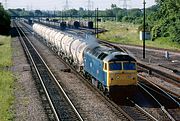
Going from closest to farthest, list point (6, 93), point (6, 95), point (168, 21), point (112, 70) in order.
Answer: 1. point (112, 70)
2. point (6, 95)
3. point (6, 93)
4. point (168, 21)

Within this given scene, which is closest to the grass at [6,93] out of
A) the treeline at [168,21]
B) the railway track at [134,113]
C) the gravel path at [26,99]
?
the gravel path at [26,99]

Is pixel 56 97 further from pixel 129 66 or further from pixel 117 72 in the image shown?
pixel 129 66

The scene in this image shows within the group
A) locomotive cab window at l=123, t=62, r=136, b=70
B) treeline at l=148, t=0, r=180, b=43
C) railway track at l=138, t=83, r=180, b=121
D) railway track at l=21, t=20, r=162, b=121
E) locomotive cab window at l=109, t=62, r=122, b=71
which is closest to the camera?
railway track at l=21, t=20, r=162, b=121

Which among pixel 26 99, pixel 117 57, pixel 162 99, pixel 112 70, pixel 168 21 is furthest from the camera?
pixel 168 21

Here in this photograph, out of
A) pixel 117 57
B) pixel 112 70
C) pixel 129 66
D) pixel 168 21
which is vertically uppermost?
pixel 168 21

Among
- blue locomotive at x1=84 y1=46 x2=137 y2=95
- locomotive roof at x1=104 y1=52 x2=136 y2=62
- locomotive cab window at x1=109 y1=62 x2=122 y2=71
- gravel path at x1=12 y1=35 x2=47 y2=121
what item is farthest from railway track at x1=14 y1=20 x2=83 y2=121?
locomotive roof at x1=104 y1=52 x2=136 y2=62

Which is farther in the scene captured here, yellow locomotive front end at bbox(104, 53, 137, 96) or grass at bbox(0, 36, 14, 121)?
yellow locomotive front end at bbox(104, 53, 137, 96)

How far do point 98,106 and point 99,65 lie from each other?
3367 mm

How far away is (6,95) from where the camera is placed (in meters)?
27.0

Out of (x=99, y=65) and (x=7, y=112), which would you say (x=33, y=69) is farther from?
(x=7, y=112)

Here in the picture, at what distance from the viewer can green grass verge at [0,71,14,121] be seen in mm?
21744

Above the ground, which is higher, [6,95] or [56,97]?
[6,95]

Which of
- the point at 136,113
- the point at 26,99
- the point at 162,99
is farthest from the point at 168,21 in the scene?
the point at 136,113

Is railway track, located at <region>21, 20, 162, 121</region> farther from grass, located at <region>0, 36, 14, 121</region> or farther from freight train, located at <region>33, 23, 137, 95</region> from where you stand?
grass, located at <region>0, 36, 14, 121</region>
